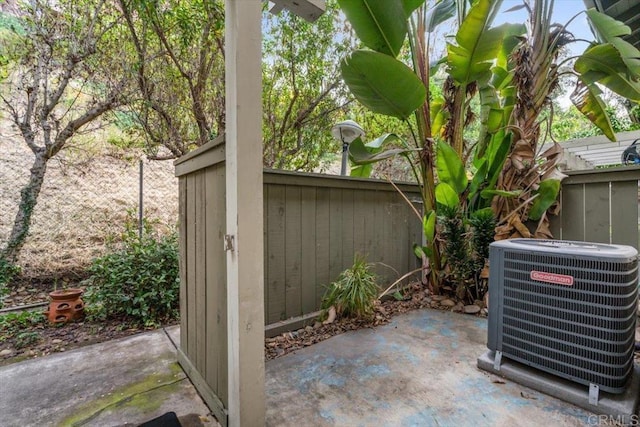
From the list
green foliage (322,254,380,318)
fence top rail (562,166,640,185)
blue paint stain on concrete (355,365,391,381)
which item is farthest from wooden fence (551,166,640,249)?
blue paint stain on concrete (355,365,391,381)

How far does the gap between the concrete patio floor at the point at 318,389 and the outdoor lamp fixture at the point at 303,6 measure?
196cm

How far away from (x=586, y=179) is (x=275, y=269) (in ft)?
8.99

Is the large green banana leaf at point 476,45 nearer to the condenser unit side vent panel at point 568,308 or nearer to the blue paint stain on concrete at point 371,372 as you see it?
the condenser unit side vent panel at point 568,308

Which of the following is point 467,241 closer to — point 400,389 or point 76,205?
point 400,389

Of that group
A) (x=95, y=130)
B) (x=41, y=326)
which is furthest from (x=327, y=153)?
(x=41, y=326)

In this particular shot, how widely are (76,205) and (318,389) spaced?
3.94 m

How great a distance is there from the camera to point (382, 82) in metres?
2.28

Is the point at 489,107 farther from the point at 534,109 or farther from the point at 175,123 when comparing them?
the point at 175,123

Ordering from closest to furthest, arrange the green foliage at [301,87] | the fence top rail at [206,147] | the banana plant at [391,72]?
the fence top rail at [206,147]
the banana plant at [391,72]
the green foliage at [301,87]

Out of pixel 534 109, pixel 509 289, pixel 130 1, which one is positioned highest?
pixel 130 1

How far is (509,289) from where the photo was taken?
1.68 m

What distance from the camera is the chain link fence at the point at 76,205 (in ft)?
11.2

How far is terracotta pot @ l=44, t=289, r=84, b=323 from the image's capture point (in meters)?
2.58

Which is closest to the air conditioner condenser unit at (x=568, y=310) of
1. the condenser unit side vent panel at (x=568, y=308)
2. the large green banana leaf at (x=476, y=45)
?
the condenser unit side vent panel at (x=568, y=308)
